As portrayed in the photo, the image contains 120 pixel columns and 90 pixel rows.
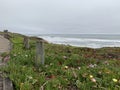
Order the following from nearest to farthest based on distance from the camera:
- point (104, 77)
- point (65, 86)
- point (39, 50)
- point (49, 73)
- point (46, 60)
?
point (65, 86), point (104, 77), point (49, 73), point (39, 50), point (46, 60)

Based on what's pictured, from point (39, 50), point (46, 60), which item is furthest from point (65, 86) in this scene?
point (46, 60)

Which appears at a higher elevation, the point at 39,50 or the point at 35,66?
the point at 39,50

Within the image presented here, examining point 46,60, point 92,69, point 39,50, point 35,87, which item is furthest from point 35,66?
point 35,87

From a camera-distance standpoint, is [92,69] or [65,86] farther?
[92,69]

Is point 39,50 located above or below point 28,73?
above

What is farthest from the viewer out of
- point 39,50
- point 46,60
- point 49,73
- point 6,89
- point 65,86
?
point 46,60

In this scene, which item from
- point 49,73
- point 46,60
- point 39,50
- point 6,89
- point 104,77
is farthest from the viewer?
point 46,60

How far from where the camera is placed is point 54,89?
516 centimetres

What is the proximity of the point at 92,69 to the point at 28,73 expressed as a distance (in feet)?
5.34

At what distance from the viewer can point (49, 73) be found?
21.6 feet

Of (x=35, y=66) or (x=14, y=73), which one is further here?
(x=35, y=66)

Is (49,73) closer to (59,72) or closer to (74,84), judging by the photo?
(59,72)

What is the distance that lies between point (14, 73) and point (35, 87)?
1.06 metres

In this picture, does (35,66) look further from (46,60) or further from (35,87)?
(35,87)
